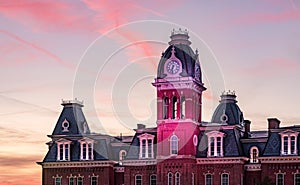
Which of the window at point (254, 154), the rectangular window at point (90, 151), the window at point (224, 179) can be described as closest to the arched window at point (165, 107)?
the window at point (224, 179)

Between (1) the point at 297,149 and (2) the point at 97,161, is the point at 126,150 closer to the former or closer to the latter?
(2) the point at 97,161

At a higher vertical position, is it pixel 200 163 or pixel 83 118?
pixel 83 118

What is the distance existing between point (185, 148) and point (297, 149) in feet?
32.9

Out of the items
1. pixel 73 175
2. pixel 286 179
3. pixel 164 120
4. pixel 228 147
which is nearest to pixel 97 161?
pixel 73 175

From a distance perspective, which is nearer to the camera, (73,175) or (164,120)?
(164,120)

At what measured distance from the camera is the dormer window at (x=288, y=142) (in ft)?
206

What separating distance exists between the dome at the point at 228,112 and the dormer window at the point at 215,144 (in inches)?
82.5

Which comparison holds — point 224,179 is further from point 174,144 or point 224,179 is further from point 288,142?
point 288,142

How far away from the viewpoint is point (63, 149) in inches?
2815

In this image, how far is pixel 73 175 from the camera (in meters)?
70.9

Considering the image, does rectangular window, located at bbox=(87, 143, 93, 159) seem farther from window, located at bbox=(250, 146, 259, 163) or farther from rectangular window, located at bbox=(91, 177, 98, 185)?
window, located at bbox=(250, 146, 259, 163)

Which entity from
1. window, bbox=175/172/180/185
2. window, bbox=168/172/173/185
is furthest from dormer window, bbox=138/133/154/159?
window, bbox=175/172/180/185

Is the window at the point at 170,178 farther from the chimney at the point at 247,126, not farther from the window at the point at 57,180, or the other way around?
the window at the point at 57,180

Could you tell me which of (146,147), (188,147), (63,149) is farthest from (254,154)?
(63,149)
